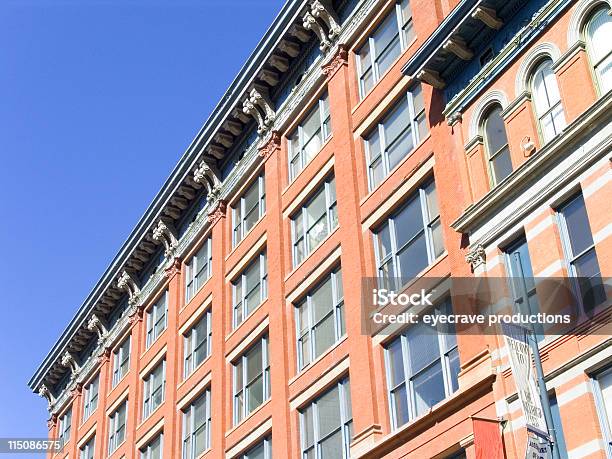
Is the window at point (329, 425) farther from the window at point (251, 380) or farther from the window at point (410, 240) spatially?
the window at point (410, 240)

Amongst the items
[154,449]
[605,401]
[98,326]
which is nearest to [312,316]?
[154,449]

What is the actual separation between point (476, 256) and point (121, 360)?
2879 centimetres

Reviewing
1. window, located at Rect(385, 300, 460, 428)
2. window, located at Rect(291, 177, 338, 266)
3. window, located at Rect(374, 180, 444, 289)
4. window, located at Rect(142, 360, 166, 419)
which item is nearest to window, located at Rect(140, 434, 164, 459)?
window, located at Rect(142, 360, 166, 419)

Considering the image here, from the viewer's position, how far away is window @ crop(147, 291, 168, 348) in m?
44.6

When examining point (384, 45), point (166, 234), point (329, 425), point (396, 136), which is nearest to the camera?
point (329, 425)

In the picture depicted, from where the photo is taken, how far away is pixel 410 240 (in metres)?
27.3

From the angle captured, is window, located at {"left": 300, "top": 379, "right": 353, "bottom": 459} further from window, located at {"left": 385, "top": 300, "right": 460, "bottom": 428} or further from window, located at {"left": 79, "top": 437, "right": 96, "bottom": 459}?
window, located at {"left": 79, "top": 437, "right": 96, "bottom": 459}

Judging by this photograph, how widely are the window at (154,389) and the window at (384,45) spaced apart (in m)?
17.2

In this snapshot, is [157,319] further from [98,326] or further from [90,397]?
[90,397]

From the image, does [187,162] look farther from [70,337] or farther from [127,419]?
[70,337]

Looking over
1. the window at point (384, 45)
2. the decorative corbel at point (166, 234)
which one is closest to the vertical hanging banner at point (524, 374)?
the window at point (384, 45)

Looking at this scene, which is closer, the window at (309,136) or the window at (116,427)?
the window at (309,136)

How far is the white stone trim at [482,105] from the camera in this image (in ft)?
79.2

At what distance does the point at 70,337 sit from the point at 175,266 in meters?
12.7
